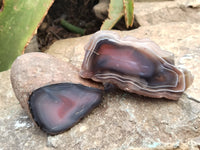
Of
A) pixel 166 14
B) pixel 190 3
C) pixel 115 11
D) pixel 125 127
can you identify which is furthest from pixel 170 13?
pixel 125 127

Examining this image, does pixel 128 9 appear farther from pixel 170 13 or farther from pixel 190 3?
pixel 190 3

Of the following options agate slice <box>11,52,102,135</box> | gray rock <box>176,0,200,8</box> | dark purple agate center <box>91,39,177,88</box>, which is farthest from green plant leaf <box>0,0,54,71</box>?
gray rock <box>176,0,200,8</box>

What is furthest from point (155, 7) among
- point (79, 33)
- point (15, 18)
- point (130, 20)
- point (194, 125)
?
point (194, 125)

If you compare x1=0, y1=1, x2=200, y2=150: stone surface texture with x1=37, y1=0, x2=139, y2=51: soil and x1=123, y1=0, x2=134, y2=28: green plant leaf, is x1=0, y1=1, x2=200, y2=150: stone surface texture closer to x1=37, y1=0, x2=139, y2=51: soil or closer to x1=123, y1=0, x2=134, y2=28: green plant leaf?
x1=123, y1=0, x2=134, y2=28: green plant leaf

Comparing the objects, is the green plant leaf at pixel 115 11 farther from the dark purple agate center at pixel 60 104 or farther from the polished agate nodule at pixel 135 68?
the dark purple agate center at pixel 60 104

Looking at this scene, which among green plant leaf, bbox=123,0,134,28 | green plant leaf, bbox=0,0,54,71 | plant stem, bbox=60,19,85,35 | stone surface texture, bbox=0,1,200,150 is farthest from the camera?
plant stem, bbox=60,19,85,35
